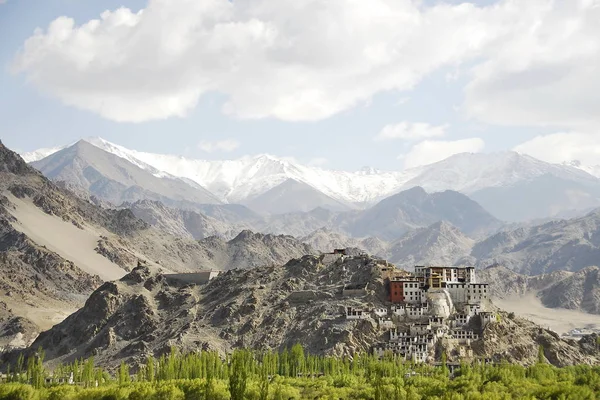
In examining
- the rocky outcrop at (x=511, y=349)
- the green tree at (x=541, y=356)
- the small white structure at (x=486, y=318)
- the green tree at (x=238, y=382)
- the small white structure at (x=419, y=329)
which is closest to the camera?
the green tree at (x=238, y=382)

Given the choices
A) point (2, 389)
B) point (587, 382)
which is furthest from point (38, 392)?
point (587, 382)

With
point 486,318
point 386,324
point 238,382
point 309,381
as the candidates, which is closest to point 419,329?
point 386,324

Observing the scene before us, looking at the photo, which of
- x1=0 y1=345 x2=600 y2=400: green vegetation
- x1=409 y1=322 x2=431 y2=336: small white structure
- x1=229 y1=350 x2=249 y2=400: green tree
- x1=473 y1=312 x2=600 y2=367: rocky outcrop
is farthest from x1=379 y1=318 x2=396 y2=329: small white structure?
x1=229 y1=350 x2=249 y2=400: green tree

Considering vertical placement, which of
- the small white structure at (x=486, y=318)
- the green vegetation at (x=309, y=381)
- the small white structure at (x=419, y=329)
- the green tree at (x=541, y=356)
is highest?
the small white structure at (x=486, y=318)

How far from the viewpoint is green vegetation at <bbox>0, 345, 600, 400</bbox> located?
136875 millimetres

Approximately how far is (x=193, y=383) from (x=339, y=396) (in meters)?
26.5

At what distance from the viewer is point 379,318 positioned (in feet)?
653

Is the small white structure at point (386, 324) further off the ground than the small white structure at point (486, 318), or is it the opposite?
the small white structure at point (486, 318)

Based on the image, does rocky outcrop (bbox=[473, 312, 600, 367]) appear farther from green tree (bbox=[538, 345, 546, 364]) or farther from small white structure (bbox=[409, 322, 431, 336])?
small white structure (bbox=[409, 322, 431, 336])

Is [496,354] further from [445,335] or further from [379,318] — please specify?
[379,318]

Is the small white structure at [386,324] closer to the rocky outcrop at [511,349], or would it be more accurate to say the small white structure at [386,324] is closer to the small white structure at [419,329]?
the small white structure at [419,329]

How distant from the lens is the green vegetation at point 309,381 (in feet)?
449

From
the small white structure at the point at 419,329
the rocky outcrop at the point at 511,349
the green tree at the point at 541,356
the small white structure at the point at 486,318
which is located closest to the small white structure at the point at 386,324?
the small white structure at the point at 419,329

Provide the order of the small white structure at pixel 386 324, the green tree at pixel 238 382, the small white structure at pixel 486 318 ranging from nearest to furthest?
1. the green tree at pixel 238 382
2. the small white structure at pixel 486 318
3. the small white structure at pixel 386 324
